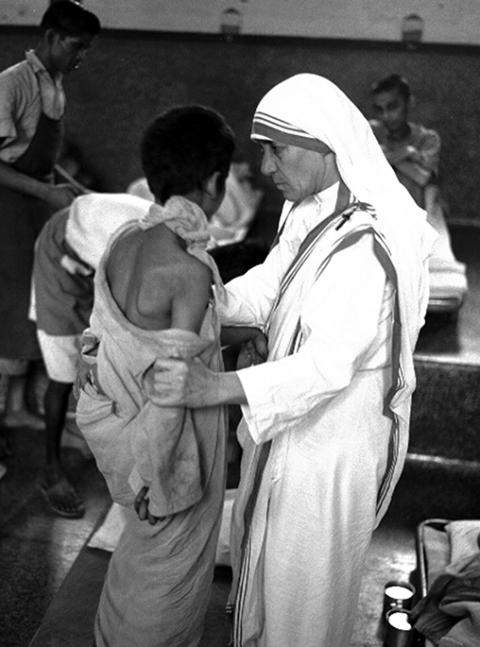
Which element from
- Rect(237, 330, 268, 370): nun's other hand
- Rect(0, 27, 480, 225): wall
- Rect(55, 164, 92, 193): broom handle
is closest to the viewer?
Rect(237, 330, 268, 370): nun's other hand

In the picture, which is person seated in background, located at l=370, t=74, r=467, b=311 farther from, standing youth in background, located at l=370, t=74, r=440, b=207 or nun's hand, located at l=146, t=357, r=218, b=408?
nun's hand, located at l=146, t=357, r=218, b=408

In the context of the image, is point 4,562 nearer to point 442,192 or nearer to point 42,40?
point 42,40

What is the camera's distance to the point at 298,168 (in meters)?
2.00

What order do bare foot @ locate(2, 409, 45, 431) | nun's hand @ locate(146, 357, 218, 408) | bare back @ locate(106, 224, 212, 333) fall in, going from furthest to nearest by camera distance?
bare foot @ locate(2, 409, 45, 431), bare back @ locate(106, 224, 212, 333), nun's hand @ locate(146, 357, 218, 408)

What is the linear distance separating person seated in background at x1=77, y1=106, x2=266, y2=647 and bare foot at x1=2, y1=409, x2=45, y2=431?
157 cm

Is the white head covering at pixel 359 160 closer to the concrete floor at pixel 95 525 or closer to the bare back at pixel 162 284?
the bare back at pixel 162 284

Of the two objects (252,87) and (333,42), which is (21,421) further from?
(333,42)

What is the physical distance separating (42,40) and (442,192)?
278 cm

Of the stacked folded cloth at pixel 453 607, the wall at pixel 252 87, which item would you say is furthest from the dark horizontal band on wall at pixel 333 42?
the stacked folded cloth at pixel 453 607

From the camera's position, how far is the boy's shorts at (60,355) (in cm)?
322

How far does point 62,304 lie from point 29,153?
1.82ft

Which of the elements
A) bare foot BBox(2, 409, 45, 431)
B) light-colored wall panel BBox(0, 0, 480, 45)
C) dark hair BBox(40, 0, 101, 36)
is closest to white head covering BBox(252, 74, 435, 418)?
dark hair BBox(40, 0, 101, 36)

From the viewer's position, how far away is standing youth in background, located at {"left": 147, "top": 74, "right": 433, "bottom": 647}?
1851 mm

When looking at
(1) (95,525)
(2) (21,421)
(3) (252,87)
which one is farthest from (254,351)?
(3) (252,87)
